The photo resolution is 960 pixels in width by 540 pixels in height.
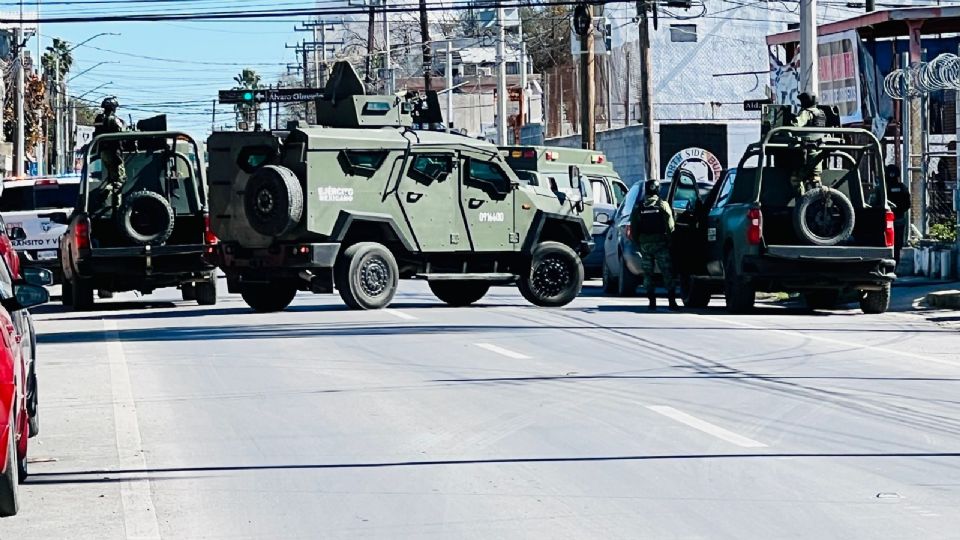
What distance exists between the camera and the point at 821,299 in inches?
915

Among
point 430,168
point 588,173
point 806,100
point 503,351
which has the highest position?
point 806,100

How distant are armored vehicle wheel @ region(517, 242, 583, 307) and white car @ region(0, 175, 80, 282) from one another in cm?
855

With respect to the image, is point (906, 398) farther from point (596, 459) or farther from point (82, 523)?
point (82, 523)

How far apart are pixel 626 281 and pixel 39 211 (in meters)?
10.1

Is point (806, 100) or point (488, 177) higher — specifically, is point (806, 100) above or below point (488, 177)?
above

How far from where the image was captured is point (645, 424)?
11.2m

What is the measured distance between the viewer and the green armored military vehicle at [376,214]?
858 inches

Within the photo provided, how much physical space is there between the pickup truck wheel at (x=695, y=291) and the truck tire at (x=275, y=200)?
557 centimetres

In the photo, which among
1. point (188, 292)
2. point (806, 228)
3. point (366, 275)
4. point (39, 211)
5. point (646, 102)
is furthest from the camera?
point (646, 102)

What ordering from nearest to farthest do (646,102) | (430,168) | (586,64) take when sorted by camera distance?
(430,168), (646,102), (586,64)

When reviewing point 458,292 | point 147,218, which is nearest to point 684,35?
point 458,292

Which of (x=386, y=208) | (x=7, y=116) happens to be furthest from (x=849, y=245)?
(x=7, y=116)

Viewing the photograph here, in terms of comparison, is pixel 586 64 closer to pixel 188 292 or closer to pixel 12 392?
pixel 188 292

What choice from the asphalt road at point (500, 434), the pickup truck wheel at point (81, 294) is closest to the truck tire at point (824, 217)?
the asphalt road at point (500, 434)
